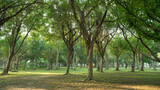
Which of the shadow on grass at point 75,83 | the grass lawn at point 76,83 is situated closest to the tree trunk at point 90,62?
the grass lawn at point 76,83

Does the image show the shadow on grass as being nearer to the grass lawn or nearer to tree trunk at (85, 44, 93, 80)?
the grass lawn

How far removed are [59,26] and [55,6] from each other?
3022 mm

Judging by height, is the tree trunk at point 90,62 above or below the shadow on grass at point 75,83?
above

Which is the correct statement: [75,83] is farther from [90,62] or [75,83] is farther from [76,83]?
[90,62]

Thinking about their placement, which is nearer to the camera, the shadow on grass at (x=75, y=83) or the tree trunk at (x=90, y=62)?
the shadow on grass at (x=75, y=83)

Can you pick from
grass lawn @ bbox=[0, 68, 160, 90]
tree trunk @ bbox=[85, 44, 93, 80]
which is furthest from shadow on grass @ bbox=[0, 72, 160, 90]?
tree trunk @ bbox=[85, 44, 93, 80]

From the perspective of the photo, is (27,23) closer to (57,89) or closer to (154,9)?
(57,89)

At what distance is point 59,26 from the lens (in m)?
18.5

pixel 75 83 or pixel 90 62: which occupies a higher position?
pixel 90 62

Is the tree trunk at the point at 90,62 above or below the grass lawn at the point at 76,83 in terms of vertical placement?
above

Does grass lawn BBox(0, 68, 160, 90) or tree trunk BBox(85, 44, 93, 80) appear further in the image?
tree trunk BBox(85, 44, 93, 80)

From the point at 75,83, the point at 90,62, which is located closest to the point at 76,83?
the point at 75,83

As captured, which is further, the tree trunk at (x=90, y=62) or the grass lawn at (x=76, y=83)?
the tree trunk at (x=90, y=62)

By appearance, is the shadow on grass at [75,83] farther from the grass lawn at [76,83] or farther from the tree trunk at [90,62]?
the tree trunk at [90,62]
